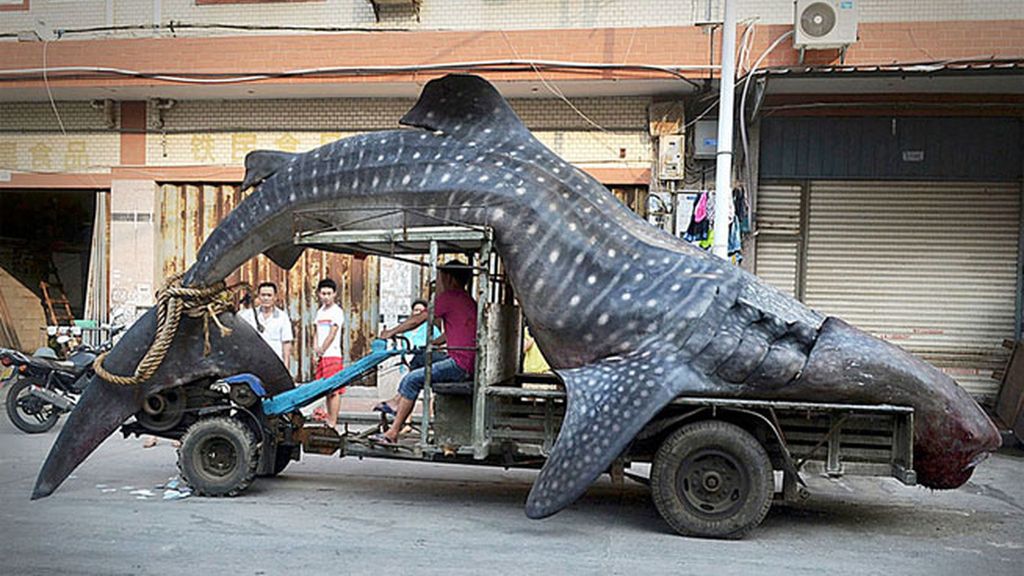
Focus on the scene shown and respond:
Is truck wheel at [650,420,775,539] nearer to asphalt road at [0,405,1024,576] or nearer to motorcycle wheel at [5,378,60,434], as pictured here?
asphalt road at [0,405,1024,576]

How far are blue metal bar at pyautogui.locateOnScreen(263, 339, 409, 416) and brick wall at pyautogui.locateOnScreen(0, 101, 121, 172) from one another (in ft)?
24.6

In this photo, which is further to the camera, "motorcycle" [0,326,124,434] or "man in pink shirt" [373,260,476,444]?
"motorcycle" [0,326,124,434]

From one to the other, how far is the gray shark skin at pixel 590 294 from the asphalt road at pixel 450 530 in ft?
1.41

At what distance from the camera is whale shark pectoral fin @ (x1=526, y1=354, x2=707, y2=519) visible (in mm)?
5324

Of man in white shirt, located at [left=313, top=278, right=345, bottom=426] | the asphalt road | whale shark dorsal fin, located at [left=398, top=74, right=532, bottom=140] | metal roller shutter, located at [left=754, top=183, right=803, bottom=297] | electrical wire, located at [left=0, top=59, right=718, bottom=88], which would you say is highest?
electrical wire, located at [left=0, top=59, right=718, bottom=88]

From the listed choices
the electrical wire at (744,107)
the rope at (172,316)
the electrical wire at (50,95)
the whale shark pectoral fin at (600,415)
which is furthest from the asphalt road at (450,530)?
the electrical wire at (50,95)

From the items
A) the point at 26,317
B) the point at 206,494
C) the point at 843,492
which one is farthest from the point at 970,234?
the point at 26,317

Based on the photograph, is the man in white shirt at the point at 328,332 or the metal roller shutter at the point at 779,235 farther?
the metal roller shutter at the point at 779,235

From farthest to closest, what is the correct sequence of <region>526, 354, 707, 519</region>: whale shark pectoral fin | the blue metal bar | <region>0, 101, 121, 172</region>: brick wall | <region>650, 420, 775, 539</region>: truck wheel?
<region>0, 101, 121, 172</region>: brick wall → the blue metal bar → <region>650, 420, 775, 539</region>: truck wheel → <region>526, 354, 707, 519</region>: whale shark pectoral fin

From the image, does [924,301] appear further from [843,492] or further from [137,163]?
[137,163]

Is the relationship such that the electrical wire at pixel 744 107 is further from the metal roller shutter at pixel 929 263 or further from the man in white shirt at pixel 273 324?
the man in white shirt at pixel 273 324

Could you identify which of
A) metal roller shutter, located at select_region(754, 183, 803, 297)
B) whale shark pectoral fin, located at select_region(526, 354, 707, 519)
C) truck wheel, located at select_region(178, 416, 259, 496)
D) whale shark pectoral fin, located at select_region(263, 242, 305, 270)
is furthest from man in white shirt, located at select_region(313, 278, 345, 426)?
metal roller shutter, located at select_region(754, 183, 803, 297)

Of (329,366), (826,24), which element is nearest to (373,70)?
(329,366)

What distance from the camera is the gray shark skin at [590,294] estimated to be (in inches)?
220
